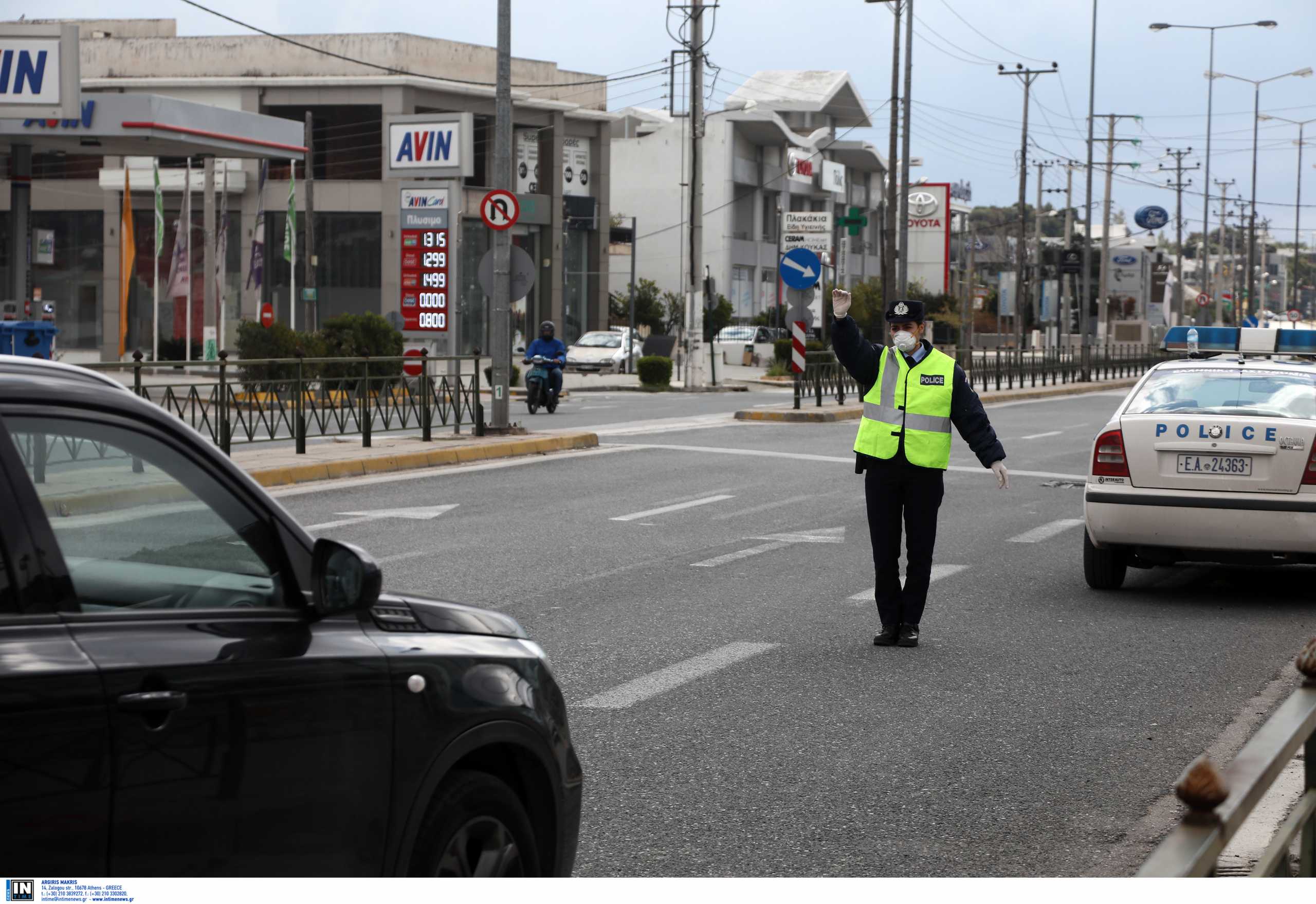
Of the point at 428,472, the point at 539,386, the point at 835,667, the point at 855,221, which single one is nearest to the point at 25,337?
the point at 428,472

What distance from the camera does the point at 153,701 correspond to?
2.95m

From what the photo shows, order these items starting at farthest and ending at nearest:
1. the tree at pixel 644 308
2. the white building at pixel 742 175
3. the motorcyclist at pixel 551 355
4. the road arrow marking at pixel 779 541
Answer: the white building at pixel 742 175 → the tree at pixel 644 308 → the motorcyclist at pixel 551 355 → the road arrow marking at pixel 779 541

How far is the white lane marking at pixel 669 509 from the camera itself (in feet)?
48.0

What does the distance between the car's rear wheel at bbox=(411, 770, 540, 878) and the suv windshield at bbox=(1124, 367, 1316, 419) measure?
303 inches

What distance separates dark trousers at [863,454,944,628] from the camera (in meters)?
9.10

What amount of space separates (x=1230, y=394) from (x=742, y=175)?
79.6 meters

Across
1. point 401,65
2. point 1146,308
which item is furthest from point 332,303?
point 1146,308

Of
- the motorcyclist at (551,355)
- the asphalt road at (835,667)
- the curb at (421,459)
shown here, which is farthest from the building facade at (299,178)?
Result: the asphalt road at (835,667)

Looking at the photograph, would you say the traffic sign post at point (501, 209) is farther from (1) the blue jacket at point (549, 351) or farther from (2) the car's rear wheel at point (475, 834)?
(2) the car's rear wheel at point (475, 834)

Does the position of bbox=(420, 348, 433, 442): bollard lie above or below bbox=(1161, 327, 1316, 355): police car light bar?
below

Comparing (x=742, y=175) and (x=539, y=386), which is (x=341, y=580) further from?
(x=742, y=175)

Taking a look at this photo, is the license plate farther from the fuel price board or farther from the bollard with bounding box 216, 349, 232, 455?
the fuel price board

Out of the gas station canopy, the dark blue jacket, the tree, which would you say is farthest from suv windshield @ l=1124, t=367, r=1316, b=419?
the tree

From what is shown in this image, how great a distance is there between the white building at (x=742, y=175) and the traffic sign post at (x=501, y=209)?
204ft
